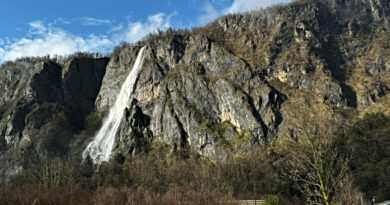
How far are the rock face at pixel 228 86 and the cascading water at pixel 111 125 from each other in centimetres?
453

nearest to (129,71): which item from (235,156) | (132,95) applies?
(132,95)

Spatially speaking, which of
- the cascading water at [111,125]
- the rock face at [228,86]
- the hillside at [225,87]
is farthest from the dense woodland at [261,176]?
the cascading water at [111,125]

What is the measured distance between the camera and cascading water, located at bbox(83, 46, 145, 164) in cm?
13225

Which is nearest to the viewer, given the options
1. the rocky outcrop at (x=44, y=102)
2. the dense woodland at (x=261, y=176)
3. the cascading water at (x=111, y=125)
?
the dense woodland at (x=261, y=176)

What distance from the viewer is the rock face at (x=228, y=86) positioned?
116m

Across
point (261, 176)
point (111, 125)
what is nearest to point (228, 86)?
point (261, 176)

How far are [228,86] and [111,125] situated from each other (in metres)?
54.5

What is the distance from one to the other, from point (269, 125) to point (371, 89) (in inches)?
1592

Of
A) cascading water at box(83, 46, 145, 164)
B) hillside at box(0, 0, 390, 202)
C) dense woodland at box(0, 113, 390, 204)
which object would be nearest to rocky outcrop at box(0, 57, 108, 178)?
hillside at box(0, 0, 390, 202)

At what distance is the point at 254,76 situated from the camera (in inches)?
4884

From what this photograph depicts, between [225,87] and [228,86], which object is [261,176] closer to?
[228,86]

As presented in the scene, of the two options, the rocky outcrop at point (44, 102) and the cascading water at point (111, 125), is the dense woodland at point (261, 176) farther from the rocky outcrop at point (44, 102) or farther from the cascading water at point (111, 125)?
the rocky outcrop at point (44, 102)

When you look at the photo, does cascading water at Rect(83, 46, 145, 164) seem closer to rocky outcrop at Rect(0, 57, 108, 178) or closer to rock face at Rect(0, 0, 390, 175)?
rock face at Rect(0, 0, 390, 175)

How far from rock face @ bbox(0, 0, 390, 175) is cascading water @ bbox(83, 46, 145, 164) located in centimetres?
453
